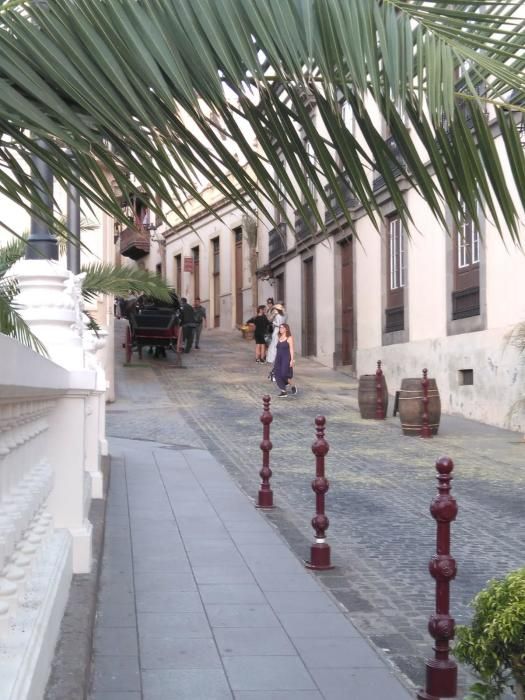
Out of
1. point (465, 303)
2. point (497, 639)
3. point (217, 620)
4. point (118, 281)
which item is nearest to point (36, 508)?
point (217, 620)

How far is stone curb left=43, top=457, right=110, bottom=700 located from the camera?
3447 mm

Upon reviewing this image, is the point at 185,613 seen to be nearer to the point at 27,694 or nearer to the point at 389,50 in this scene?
the point at 27,694

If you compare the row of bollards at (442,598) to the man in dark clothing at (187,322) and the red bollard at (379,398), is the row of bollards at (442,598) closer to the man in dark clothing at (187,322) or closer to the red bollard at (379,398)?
the red bollard at (379,398)

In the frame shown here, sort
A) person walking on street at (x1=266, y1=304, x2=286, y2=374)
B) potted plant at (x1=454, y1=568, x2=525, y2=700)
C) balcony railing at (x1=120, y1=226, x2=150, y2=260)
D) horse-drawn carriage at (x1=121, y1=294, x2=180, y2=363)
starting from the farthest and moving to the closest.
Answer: horse-drawn carriage at (x1=121, y1=294, x2=180, y2=363) → person walking on street at (x1=266, y1=304, x2=286, y2=374) → potted plant at (x1=454, y1=568, x2=525, y2=700) → balcony railing at (x1=120, y1=226, x2=150, y2=260)

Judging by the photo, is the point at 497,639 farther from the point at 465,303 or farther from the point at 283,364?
the point at 283,364

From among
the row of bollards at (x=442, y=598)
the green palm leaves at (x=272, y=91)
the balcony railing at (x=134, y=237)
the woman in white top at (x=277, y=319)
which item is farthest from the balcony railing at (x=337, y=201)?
the woman in white top at (x=277, y=319)

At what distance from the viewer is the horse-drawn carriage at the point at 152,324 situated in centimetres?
2736

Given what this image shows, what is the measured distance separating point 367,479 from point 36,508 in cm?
763

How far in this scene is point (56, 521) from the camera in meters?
5.46

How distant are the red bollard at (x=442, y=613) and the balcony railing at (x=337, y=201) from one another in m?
3.01

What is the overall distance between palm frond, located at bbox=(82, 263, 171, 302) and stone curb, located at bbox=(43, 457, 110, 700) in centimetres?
559

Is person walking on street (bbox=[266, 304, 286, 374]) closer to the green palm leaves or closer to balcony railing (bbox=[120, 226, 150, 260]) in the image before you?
balcony railing (bbox=[120, 226, 150, 260])

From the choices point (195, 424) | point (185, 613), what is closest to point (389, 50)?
point (185, 613)

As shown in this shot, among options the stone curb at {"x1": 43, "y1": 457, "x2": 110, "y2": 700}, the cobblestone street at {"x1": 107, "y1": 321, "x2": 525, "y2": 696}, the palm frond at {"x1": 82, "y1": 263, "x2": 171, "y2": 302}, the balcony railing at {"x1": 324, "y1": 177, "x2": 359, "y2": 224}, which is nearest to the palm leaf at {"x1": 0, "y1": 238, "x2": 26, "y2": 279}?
the palm frond at {"x1": 82, "y1": 263, "x2": 171, "y2": 302}
